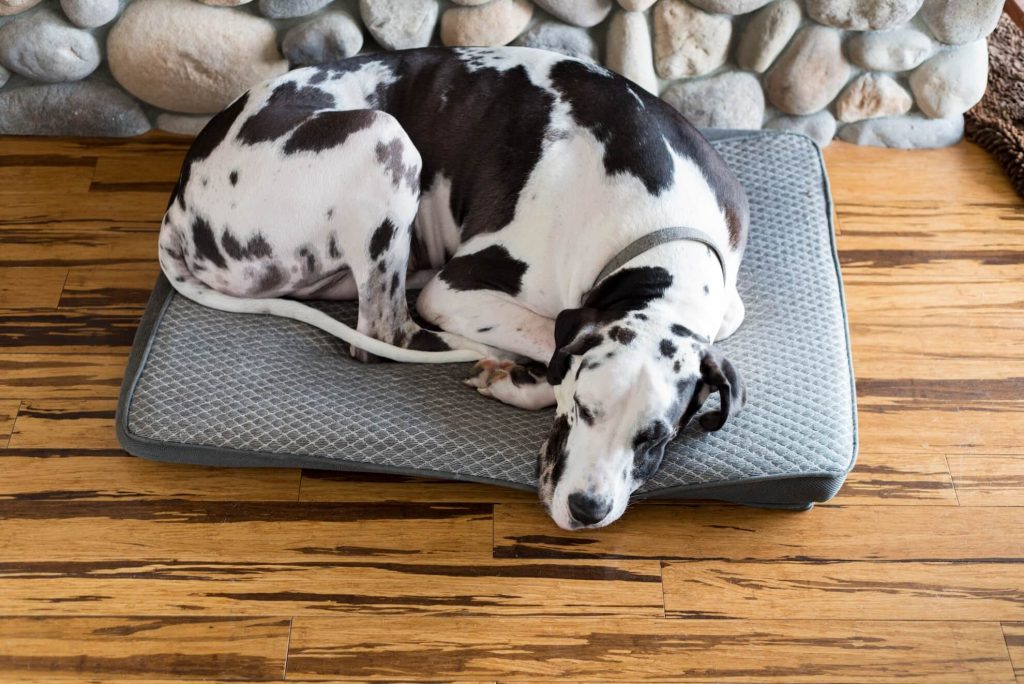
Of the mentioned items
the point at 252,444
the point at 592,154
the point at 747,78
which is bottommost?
the point at 252,444

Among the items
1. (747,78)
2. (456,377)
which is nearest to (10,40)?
(456,377)

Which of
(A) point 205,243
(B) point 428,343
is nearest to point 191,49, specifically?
(A) point 205,243

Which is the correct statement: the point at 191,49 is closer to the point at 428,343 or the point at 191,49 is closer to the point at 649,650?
the point at 428,343

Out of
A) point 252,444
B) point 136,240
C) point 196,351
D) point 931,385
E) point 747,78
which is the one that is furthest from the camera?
point 747,78

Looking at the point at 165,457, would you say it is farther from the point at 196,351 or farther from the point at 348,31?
the point at 348,31

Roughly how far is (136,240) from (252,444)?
95cm

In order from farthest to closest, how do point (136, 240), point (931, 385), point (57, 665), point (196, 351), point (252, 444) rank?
point (136, 240) → point (931, 385) → point (196, 351) → point (252, 444) → point (57, 665)

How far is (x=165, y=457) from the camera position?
2.43 meters

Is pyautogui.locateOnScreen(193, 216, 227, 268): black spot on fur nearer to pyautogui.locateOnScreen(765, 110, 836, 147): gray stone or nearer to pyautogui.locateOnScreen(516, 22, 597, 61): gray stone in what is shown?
pyautogui.locateOnScreen(516, 22, 597, 61): gray stone

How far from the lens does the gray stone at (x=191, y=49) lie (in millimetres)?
3045

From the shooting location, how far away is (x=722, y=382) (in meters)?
2.08

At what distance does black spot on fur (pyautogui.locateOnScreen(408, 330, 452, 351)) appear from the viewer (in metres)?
2.61

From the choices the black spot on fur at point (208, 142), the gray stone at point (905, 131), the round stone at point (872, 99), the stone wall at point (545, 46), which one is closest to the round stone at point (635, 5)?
the stone wall at point (545, 46)

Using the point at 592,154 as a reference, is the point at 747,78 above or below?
below
